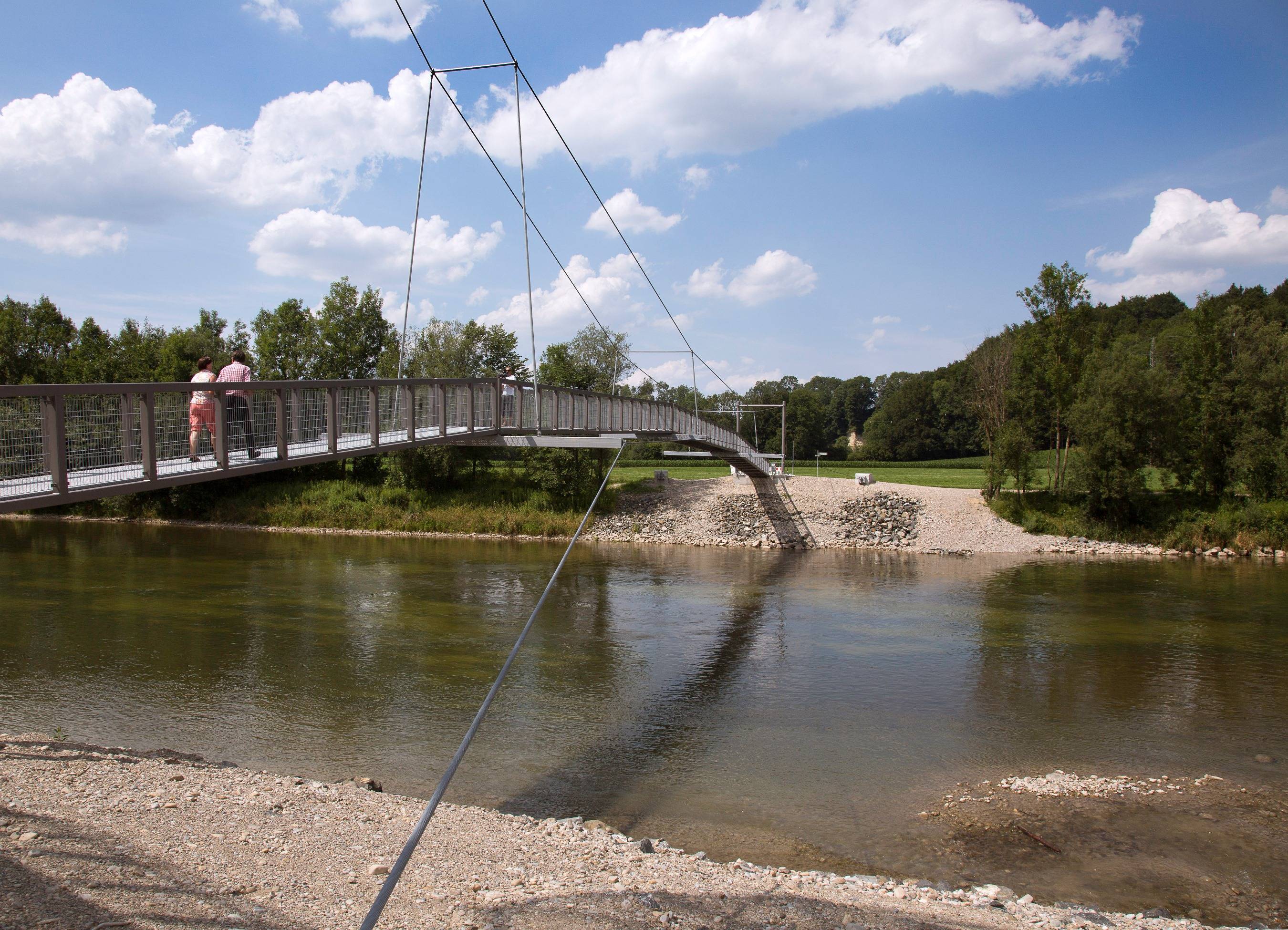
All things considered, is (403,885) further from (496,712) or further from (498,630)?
(498,630)

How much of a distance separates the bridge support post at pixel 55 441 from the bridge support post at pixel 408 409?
4.36 meters

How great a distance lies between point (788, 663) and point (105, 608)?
524 inches

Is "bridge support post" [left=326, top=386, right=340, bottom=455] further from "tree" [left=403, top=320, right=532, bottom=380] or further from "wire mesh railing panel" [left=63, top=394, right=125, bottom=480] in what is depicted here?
"tree" [left=403, top=320, right=532, bottom=380]

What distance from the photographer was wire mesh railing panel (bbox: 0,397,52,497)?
605 cm

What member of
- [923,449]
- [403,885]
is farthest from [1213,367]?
[923,449]

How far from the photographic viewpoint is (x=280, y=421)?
8.27 m

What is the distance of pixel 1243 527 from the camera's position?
90.9ft

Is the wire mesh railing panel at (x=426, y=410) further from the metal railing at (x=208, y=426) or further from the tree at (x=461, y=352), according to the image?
the tree at (x=461, y=352)

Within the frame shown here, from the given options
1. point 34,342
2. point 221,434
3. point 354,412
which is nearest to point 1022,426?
point 354,412

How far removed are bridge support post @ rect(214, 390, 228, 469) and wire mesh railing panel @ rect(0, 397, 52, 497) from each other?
4.86 ft

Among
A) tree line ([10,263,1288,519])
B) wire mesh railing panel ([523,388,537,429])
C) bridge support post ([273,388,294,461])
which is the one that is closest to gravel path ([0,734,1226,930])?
bridge support post ([273,388,294,461])

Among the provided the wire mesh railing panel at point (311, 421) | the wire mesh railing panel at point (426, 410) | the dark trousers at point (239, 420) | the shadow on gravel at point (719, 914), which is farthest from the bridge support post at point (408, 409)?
the shadow on gravel at point (719, 914)

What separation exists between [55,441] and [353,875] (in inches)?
149

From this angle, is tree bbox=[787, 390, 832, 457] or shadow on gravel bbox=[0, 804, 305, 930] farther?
tree bbox=[787, 390, 832, 457]
